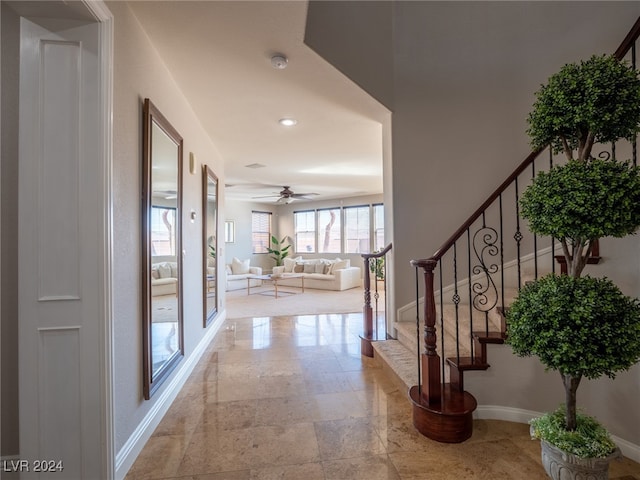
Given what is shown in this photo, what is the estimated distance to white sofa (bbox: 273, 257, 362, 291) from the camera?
777cm

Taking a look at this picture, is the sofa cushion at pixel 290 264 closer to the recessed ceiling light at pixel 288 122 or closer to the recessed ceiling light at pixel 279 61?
the recessed ceiling light at pixel 288 122

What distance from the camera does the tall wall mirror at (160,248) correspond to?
6.40 feet

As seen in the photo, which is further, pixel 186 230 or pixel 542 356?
pixel 186 230

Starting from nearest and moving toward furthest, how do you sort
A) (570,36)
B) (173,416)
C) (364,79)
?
(173,416), (364,79), (570,36)

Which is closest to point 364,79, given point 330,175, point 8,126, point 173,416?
point 8,126

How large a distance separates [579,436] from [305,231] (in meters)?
9.24

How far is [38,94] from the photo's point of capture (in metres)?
1.43

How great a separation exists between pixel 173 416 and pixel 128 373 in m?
0.69

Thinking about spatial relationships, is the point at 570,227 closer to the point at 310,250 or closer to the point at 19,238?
the point at 19,238

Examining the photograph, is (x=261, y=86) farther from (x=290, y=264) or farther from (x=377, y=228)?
(x=290, y=264)

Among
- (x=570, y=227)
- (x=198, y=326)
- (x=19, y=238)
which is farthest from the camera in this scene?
(x=198, y=326)

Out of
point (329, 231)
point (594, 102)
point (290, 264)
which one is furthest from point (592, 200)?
point (329, 231)

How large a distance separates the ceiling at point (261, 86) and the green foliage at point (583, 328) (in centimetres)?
203

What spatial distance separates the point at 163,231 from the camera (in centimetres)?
228
